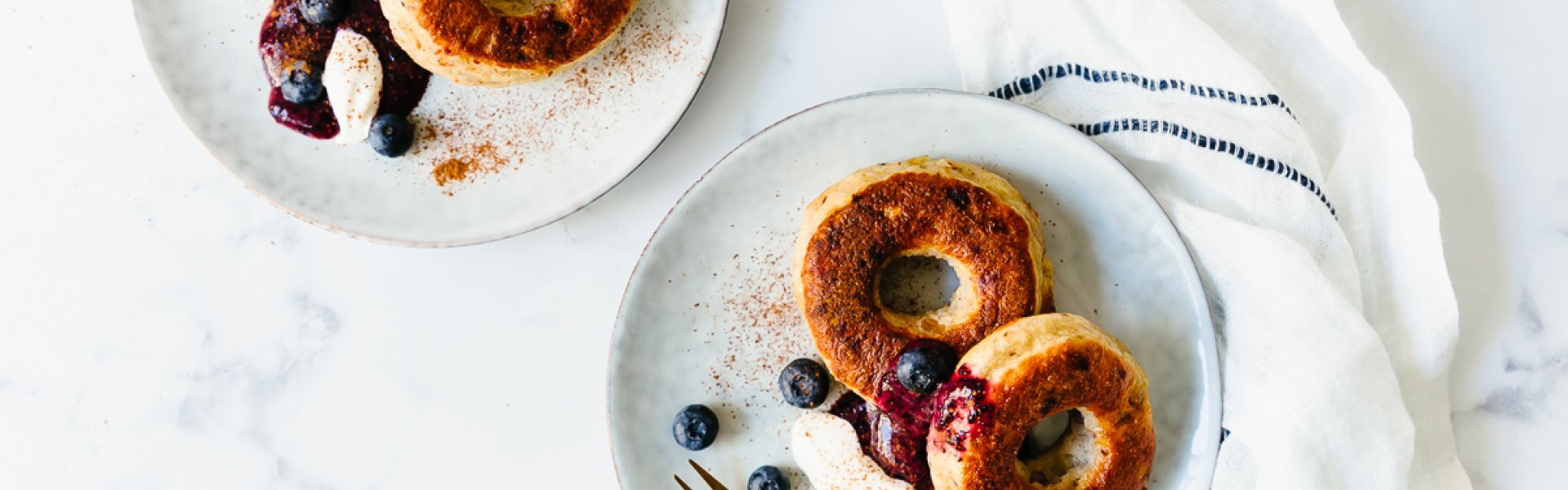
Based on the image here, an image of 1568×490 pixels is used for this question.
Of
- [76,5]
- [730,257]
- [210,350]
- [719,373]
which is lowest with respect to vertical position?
[210,350]

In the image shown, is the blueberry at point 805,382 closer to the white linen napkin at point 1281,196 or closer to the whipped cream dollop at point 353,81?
the white linen napkin at point 1281,196

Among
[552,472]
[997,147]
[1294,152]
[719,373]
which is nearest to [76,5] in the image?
[552,472]

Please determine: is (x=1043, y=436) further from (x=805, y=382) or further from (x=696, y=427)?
(x=696, y=427)

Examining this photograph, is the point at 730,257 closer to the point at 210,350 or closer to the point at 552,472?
the point at 552,472

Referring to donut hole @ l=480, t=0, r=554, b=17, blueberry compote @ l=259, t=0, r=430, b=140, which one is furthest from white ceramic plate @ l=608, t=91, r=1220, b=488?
blueberry compote @ l=259, t=0, r=430, b=140

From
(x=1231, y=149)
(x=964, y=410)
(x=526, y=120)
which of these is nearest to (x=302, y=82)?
(x=526, y=120)
